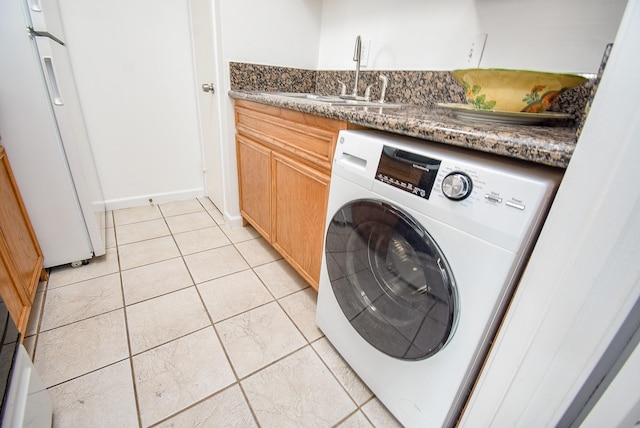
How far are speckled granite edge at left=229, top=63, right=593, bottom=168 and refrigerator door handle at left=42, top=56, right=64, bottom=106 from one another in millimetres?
760

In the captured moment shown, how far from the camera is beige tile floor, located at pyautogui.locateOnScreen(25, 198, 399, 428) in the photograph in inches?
35.9

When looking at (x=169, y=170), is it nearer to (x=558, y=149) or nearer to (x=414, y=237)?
(x=414, y=237)

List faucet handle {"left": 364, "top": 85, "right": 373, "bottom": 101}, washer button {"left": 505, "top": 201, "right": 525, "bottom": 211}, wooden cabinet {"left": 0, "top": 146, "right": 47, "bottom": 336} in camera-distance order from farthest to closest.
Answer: faucet handle {"left": 364, "top": 85, "right": 373, "bottom": 101}, wooden cabinet {"left": 0, "top": 146, "right": 47, "bottom": 336}, washer button {"left": 505, "top": 201, "right": 525, "bottom": 211}

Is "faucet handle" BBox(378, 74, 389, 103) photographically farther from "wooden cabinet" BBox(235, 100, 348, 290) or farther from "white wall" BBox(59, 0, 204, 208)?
"white wall" BBox(59, 0, 204, 208)

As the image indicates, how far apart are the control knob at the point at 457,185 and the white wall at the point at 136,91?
2.14 m

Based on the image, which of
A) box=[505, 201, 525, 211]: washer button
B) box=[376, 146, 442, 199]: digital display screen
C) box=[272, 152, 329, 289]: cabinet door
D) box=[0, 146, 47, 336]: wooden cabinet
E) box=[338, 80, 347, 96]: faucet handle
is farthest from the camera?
box=[338, 80, 347, 96]: faucet handle

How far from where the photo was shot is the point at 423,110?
1.13 meters

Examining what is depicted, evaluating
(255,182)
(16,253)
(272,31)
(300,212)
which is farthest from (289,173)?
(16,253)

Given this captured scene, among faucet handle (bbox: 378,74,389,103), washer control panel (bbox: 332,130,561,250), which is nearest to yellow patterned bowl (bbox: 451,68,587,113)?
washer control panel (bbox: 332,130,561,250)

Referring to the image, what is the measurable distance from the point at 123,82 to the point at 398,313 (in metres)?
2.22

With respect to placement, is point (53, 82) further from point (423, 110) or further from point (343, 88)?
point (423, 110)

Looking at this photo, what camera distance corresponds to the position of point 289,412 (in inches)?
36.3

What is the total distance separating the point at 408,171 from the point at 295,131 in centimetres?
65

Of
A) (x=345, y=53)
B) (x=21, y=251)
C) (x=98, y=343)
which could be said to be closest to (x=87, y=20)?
(x=21, y=251)
